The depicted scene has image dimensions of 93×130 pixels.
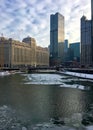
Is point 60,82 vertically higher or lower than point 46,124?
lower

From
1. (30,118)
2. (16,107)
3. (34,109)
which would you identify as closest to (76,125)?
(30,118)

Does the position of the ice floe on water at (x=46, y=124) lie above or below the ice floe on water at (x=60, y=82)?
above

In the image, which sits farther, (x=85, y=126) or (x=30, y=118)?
(x=30, y=118)

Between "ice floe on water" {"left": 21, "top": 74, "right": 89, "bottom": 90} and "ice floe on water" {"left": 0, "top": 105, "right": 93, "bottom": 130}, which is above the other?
"ice floe on water" {"left": 0, "top": 105, "right": 93, "bottom": 130}

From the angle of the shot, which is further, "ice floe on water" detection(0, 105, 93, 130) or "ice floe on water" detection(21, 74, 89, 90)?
"ice floe on water" detection(21, 74, 89, 90)

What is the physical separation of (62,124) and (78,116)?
11.7 ft

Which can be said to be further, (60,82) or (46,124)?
(60,82)

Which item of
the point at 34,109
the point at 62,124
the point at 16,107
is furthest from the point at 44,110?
the point at 62,124

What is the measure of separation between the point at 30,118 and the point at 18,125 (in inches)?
97.9

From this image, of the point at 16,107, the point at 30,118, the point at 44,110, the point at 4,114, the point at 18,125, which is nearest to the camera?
the point at 18,125

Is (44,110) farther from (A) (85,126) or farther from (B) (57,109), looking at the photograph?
(A) (85,126)

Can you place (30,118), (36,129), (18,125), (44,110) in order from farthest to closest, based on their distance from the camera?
(44,110) → (30,118) → (18,125) → (36,129)

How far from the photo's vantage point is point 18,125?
18578mm

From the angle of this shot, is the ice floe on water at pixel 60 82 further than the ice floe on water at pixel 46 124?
Yes
